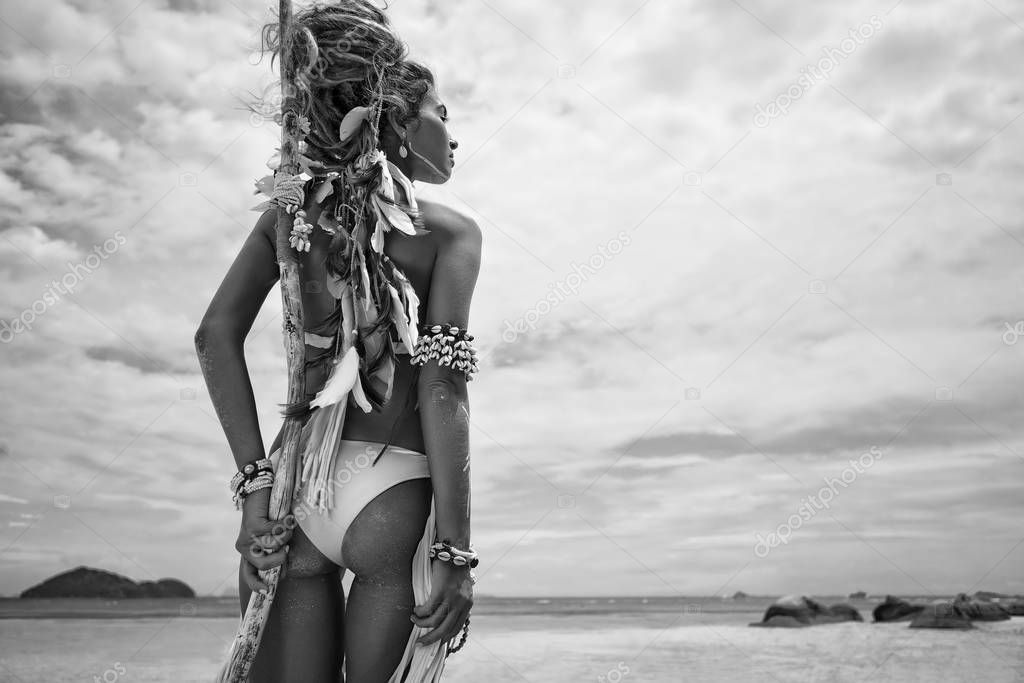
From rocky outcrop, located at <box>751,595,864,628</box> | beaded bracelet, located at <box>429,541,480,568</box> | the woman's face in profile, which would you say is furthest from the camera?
rocky outcrop, located at <box>751,595,864,628</box>

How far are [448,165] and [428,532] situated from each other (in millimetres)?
927

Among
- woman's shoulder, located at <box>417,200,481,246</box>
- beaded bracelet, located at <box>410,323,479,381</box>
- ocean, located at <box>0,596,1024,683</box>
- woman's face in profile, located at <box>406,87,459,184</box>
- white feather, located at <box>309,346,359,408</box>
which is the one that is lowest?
ocean, located at <box>0,596,1024,683</box>

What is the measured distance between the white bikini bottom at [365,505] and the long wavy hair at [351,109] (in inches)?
Result: 5.7

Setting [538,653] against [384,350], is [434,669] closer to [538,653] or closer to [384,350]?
[384,350]

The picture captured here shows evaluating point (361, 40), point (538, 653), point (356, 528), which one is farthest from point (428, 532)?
point (538, 653)

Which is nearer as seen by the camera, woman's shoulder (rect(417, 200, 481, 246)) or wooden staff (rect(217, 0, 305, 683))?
wooden staff (rect(217, 0, 305, 683))

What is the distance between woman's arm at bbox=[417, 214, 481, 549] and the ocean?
6800 mm

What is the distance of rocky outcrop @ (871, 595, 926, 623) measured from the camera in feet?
46.3

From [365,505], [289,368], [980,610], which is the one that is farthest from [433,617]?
[980,610]

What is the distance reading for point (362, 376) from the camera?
6.39ft

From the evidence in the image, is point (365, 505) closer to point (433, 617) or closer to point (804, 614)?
point (433, 617)

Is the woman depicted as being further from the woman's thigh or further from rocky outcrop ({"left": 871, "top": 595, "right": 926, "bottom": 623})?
rocky outcrop ({"left": 871, "top": 595, "right": 926, "bottom": 623})

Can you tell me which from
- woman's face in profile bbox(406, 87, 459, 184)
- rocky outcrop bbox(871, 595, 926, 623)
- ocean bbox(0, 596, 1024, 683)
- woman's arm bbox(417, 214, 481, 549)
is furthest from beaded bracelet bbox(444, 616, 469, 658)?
rocky outcrop bbox(871, 595, 926, 623)

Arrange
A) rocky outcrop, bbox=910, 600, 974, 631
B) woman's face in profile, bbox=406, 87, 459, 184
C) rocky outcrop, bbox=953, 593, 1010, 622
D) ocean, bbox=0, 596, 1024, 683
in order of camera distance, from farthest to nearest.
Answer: rocky outcrop, bbox=953, 593, 1010, 622 → rocky outcrop, bbox=910, 600, 974, 631 → ocean, bbox=0, 596, 1024, 683 → woman's face in profile, bbox=406, 87, 459, 184
